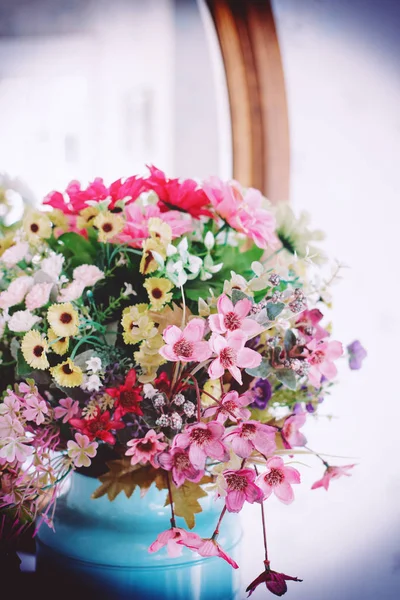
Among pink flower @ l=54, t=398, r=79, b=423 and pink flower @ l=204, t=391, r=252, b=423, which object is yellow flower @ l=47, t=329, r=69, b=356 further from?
pink flower @ l=204, t=391, r=252, b=423

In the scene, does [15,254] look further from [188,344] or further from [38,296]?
[188,344]

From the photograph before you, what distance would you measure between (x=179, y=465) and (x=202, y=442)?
1.3 inches

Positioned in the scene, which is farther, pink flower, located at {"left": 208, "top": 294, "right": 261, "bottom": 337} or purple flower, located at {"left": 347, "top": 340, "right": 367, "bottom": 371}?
purple flower, located at {"left": 347, "top": 340, "right": 367, "bottom": 371}

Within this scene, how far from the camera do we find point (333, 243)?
1.16 meters

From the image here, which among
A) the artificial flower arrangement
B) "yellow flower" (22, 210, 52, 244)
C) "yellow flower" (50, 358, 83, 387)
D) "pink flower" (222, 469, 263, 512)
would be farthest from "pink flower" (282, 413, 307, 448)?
"yellow flower" (22, 210, 52, 244)

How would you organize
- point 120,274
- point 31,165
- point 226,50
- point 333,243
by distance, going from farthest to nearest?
1. point 31,165
2. point 226,50
3. point 333,243
4. point 120,274

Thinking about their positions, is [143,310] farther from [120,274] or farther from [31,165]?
[31,165]

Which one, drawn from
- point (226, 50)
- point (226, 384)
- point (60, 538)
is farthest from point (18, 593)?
point (226, 50)

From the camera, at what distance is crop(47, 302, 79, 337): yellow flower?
0.51 metres

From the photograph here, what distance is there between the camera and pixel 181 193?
60 centimetres

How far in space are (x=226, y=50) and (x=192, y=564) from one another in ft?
3.53

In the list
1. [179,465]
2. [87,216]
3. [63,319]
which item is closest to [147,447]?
[179,465]

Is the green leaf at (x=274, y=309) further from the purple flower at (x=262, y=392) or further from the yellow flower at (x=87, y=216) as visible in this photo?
the yellow flower at (x=87, y=216)

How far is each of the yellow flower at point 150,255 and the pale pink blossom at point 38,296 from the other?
0.31 ft
